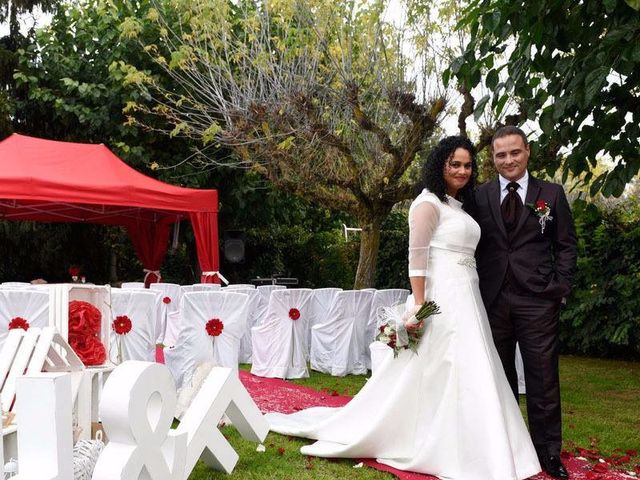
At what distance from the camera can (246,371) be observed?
827cm

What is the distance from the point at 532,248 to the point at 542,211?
22cm

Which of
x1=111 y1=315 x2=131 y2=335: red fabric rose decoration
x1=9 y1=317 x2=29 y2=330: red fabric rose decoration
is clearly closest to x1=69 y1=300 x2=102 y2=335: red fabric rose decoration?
x1=111 y1=315 x2=131 y2=335: red fabric rose decoration

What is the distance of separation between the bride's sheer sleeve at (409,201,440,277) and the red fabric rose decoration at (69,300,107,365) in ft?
5.55

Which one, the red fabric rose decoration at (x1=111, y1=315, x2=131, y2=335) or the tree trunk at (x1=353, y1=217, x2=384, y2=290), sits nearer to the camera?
the red fabric rose decoration at (x1=111, y1=315, x2=131, y2=335)

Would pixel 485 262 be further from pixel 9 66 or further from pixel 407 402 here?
pixel 9 66

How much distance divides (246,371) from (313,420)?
11.4ft

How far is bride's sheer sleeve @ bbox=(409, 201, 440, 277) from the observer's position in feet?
13.1

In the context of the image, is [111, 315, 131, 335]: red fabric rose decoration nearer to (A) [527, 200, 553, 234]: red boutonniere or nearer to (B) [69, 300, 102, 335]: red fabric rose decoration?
(B) [69, 300, 102, 335]: red fabric rose decoration

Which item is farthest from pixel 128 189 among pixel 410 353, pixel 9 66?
pixel 9 66

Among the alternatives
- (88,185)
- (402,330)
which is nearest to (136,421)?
(402,330)

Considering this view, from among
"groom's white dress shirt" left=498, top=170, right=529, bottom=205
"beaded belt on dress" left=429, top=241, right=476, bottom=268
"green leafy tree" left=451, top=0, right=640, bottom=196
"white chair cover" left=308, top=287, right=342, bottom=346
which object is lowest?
"white chair cover" left=308, top=287, right=342, bottom=346

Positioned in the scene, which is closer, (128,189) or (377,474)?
(377,474)

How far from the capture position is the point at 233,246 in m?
16.3

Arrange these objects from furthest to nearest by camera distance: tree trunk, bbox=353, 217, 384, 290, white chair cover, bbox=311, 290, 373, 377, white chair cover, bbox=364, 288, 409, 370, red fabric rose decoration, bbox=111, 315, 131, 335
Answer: tree trunk, bbox=353, 217, 384, 290
white chair cover, bbox=364, 288, 409, 370
white chair cover, bbox=311, 290, 373, 377
red fabric rose decoration, bbox=111, 315, 131, 335
